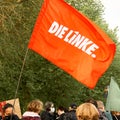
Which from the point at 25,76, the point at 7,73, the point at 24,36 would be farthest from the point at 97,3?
the point at 24,36

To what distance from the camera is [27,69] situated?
30812mm

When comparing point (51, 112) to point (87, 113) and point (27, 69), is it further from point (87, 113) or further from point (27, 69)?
point (27, 69)

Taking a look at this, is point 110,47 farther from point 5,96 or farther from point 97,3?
point 97,3

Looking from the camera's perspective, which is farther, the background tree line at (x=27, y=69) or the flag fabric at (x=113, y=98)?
the background tree line at (x=27, y=69)

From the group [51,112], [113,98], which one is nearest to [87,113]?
[113,98]

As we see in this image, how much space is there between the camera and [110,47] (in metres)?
8.85

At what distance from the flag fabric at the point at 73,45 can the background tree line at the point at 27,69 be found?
8.75m

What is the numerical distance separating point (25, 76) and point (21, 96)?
1.37 m

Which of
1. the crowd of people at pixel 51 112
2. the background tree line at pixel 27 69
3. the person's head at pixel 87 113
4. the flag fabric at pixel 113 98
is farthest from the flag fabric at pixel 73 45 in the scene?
the background tree line at pixel 27 69

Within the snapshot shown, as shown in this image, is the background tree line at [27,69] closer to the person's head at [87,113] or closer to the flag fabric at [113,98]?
the flag fabric at [113,98]

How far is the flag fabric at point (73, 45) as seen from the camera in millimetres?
8703

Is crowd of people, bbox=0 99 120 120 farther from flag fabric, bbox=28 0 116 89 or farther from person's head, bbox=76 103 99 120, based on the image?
flag fabric, bbox=28 0 116 89

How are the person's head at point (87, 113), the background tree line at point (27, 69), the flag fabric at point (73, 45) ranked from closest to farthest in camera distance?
the person's head at point (87, 113), the flag fabric at point (73, 45), the background tree line at point (27, 69)

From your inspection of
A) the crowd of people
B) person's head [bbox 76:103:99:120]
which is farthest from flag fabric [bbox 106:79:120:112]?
person's head [bbox 76:103:99:120]
